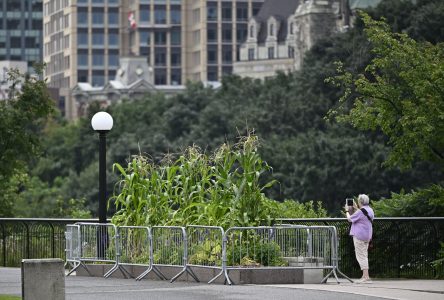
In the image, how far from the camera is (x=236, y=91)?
14162cm

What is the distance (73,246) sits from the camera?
102 feet

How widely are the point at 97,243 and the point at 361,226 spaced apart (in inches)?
198

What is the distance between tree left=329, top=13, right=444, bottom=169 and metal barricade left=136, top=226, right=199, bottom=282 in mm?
4962

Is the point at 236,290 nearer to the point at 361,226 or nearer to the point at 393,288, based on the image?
the point at 393,288

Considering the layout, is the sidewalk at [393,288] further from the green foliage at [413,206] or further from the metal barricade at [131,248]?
the metal barricade at [131,248]

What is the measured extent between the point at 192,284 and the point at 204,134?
341 feet

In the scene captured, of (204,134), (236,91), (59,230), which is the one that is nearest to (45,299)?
(59,230)

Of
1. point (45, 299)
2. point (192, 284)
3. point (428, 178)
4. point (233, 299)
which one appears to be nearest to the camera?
point (45, 299)

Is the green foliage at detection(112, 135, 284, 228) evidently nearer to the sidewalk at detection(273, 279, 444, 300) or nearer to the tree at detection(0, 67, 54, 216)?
the sidewalk at detection(273, 279, 444, 300)

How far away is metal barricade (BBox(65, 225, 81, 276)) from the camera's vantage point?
100ft

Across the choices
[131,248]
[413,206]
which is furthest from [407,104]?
[131,248]

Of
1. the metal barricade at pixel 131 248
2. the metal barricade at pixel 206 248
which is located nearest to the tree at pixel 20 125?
the metal barricade at pixel 131 248

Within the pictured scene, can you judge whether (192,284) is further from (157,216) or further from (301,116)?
(301,116)

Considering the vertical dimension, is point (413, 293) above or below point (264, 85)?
below
